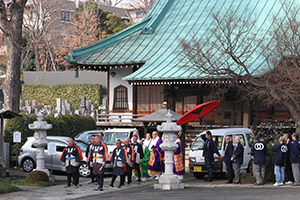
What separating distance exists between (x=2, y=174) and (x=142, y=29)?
14.0m

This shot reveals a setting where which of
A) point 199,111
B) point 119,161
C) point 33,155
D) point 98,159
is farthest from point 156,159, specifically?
point 33,155

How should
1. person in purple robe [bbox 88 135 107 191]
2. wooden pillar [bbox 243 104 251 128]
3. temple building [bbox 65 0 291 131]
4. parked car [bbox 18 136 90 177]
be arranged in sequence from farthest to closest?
temple building [bbox 65 0 291 131] → wooden pillar [bbox 243 104 251 128] → parked car [bbox 18 136 90 177] → person in purple robe [bbox 88 135 107 191]

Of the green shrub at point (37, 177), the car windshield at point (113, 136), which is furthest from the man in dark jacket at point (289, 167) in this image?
the green shrub at point (37, 177)

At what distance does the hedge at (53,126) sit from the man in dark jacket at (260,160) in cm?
1129

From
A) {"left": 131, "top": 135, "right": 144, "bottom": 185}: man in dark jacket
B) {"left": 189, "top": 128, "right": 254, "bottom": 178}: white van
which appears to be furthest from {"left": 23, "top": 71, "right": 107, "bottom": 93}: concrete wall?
{"left": 131, "top": 135, "right": 144, "bottom": 185}: man in dark jacket

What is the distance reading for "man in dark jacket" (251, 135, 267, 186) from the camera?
15.3 m

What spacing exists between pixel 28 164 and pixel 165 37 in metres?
11.6

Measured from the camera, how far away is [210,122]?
26562 millimetres

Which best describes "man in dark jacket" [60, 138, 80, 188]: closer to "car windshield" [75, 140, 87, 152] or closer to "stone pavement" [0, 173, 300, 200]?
"stone pavement" [0, 173, 300, 200]

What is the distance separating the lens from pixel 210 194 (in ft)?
43.5

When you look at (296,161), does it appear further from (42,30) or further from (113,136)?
(42,30)

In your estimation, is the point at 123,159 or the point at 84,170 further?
the point at 84,170

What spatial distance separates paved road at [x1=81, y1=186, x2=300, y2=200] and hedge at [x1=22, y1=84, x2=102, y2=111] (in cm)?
3229

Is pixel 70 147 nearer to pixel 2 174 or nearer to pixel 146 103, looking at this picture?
pixel 2 174
